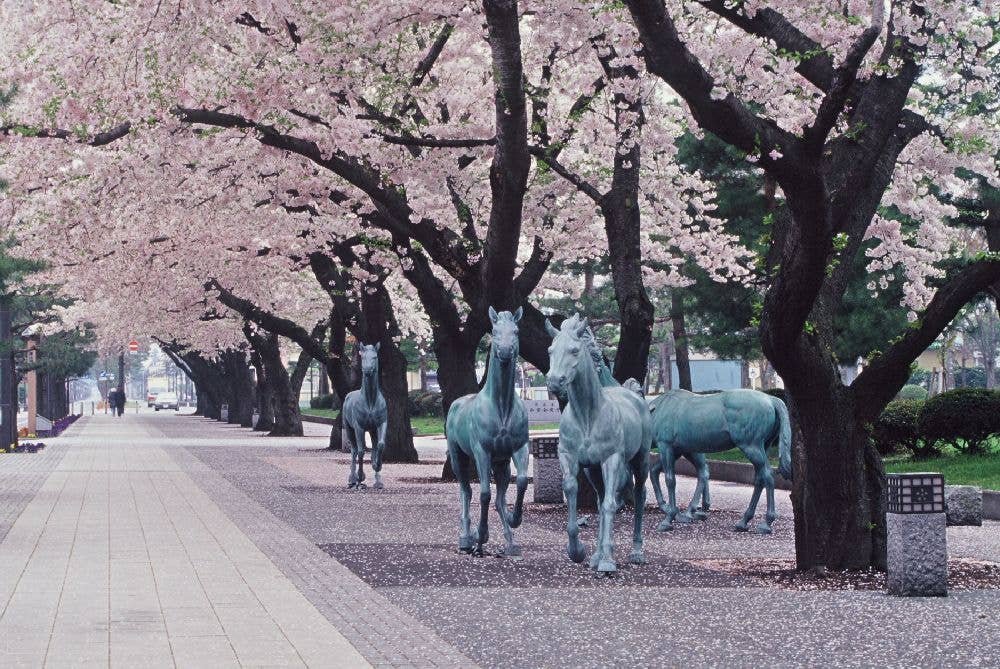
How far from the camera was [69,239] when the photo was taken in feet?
95.8

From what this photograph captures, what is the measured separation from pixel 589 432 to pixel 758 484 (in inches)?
219

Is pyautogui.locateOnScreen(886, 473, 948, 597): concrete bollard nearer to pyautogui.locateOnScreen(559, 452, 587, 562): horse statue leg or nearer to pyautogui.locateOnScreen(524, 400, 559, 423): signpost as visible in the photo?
pyautogui.locateOnScreen(559, 452, 587, 562): horse statue leg

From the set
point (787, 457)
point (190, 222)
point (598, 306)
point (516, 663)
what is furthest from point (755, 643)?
point (598, 306)

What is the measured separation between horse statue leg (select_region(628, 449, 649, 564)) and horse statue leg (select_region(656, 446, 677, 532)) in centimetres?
371

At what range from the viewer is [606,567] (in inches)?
521

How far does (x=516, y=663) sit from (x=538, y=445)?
13988mm

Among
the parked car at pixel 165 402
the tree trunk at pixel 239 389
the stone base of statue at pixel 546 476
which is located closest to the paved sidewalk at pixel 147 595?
the stone base of statue at pixel 546 476

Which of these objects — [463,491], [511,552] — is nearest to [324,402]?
[463,491]

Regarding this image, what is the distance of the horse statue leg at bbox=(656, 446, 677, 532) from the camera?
730 inches

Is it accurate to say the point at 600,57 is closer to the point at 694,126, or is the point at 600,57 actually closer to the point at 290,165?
the point at 694,126

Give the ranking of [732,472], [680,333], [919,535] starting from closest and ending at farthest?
[919,535], [732,472], [680,333]

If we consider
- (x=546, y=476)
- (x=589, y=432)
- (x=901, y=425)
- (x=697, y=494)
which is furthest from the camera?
(x=901, y=425)

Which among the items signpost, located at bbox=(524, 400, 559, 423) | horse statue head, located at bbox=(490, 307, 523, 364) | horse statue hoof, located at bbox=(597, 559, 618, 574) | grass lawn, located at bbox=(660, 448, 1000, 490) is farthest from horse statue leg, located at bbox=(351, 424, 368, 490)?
signpost, located at bbox=(524, 400, 559, 423)

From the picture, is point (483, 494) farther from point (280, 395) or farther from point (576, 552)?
point (280, 395)
